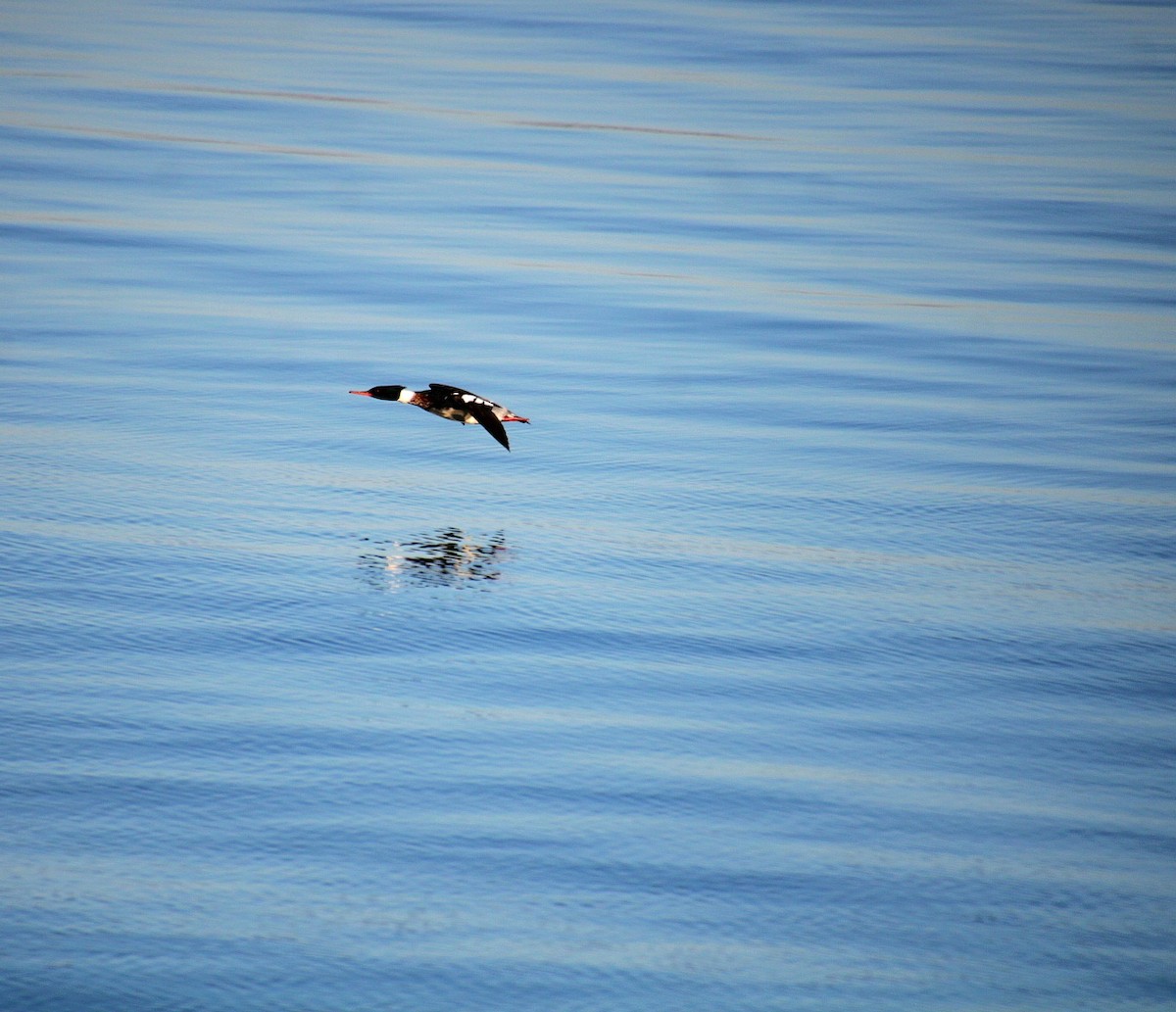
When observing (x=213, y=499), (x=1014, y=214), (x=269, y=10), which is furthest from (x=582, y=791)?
(x=269, y=10)

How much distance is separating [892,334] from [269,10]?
143 feet

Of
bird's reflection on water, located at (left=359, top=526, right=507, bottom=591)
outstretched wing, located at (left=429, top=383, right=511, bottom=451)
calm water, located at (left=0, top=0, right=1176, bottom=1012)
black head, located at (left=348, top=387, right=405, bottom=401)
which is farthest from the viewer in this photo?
black head, located at (left=348, top=387, right=405, bottom=401)

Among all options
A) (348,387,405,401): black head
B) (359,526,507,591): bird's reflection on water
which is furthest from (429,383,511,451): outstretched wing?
(359,526,507,591): bird's reflection on water

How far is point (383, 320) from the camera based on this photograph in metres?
28.5

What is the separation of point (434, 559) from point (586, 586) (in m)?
1.47

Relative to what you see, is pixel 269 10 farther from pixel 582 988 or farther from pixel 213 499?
pixel 582 988

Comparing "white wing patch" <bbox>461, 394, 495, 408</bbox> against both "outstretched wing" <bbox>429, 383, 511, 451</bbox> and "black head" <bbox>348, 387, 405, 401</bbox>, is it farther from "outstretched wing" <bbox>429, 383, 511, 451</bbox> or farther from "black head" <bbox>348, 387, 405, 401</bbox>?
"black head" <bbox>348, 387, 405, 401</bbox>

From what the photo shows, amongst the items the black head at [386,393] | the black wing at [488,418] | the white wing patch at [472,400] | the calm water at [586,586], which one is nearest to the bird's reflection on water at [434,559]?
the calm water at [586,586]

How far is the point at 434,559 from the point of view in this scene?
18.1 meters

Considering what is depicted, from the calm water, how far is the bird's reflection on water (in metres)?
0.08

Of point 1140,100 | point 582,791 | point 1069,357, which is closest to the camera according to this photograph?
point 582,791

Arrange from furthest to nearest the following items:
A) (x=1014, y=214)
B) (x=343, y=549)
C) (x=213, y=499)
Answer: (x=1014, y=214) < (x=213, y=499) < (x=343, y=549)

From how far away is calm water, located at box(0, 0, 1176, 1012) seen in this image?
1186 centimetres

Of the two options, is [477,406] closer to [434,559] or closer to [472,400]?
[472,400]
